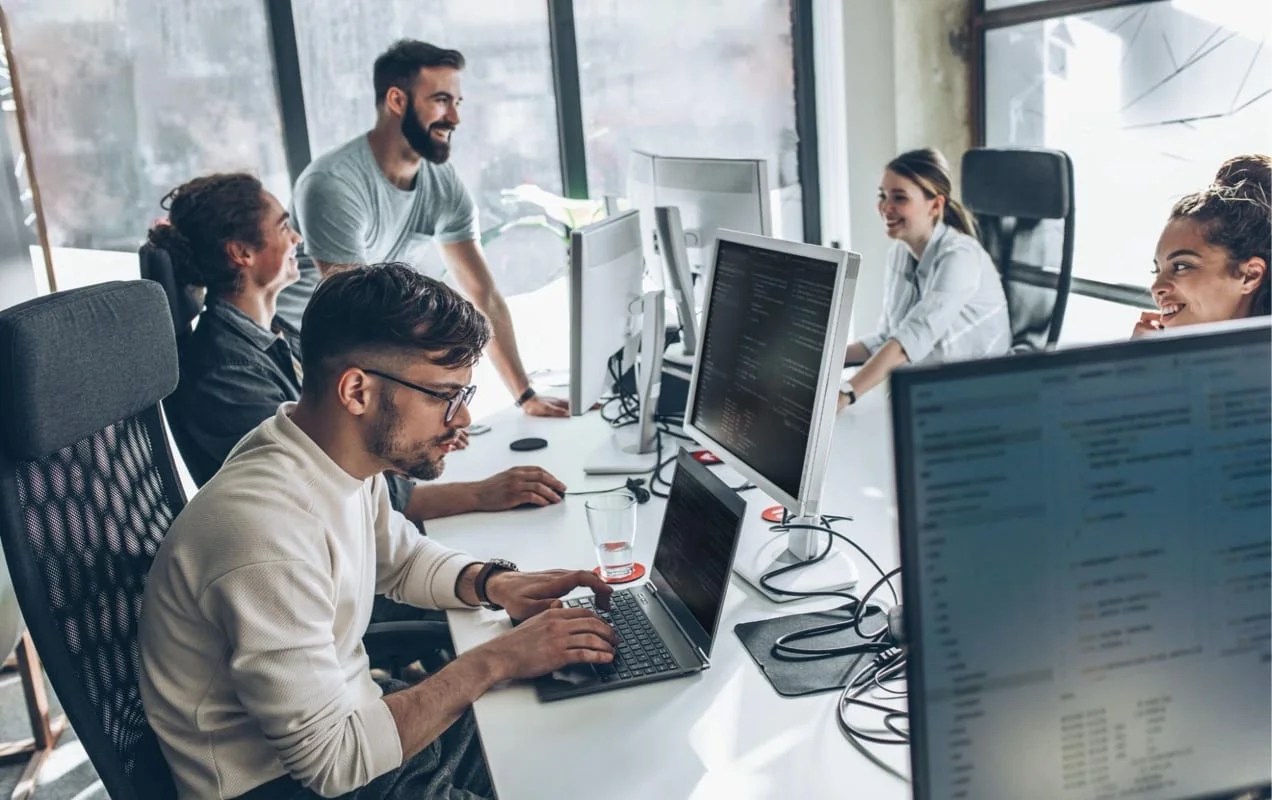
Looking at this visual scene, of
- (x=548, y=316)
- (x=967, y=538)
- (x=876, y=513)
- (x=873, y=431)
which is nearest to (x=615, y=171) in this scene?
(x=548, y=316)

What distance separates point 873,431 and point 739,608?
917mm

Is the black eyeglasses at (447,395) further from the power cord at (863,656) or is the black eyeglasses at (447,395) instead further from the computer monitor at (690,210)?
the computer monitor at (690,210)

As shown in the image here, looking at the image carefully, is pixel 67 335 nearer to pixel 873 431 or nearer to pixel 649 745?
pixel 649 745

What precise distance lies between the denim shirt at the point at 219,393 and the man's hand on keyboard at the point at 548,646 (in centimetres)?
68

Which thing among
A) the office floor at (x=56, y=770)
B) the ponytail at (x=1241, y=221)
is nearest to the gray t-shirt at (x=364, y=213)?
the office floor at (x=56, y=770)

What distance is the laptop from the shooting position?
4.42 ft

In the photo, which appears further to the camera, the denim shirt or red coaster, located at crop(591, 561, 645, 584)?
the denim shirt

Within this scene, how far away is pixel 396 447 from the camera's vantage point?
1454 mm

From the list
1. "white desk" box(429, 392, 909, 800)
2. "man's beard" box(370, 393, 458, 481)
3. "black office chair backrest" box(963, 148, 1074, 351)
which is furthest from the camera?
"black office chair backrest" box(963, 148, 1074, 351)

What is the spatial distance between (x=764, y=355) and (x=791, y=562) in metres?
0.31

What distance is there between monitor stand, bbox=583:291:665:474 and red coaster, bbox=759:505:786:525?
358mm

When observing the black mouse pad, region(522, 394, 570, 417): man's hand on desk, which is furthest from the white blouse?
the black mouse pad

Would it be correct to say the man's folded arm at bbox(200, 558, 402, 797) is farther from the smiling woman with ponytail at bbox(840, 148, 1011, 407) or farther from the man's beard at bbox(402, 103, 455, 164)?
the man's beard at bbox(402, 103, 455, 164)

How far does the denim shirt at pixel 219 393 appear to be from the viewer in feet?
6.44
